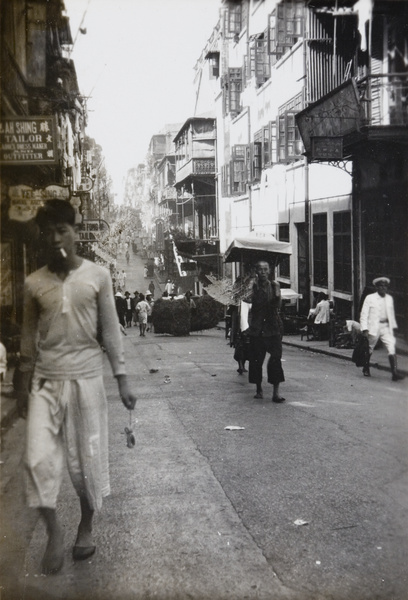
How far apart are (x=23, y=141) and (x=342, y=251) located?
1077 cm

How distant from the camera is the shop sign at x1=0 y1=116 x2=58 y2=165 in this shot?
9461mm

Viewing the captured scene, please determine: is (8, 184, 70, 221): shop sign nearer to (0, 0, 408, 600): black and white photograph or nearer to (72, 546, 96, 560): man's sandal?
(0, 0, 408, 600): black and white photograph

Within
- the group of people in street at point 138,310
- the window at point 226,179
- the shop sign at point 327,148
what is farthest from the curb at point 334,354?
the window at point 226,179

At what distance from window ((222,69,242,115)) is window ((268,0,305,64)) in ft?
23.6

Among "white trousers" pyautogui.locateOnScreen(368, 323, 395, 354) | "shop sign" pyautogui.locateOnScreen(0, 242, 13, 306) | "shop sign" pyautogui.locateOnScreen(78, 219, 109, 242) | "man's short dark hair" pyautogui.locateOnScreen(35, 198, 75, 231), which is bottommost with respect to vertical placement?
"white trousers" pyautogui.locateOnScreen(368, 323, 395, 354)

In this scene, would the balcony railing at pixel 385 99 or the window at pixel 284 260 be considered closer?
the balcony railing at pixel 385 99

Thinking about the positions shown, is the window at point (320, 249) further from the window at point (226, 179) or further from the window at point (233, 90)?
the window at point (233, 90)

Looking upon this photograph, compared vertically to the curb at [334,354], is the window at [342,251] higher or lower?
higher

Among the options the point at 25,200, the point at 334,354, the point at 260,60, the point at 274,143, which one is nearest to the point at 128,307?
the point at 274,143

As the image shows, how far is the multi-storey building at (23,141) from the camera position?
9.62 m

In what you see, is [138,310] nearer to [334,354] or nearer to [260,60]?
[334,354]

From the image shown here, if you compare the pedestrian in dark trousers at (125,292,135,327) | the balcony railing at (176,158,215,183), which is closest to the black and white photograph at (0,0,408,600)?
the pedestrian in dark trousers at (125,292,135,327)

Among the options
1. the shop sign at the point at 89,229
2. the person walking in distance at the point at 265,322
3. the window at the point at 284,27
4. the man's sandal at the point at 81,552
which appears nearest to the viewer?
the man's sandal at the point at 81,552

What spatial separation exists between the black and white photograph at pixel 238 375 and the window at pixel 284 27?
10 centimetres
